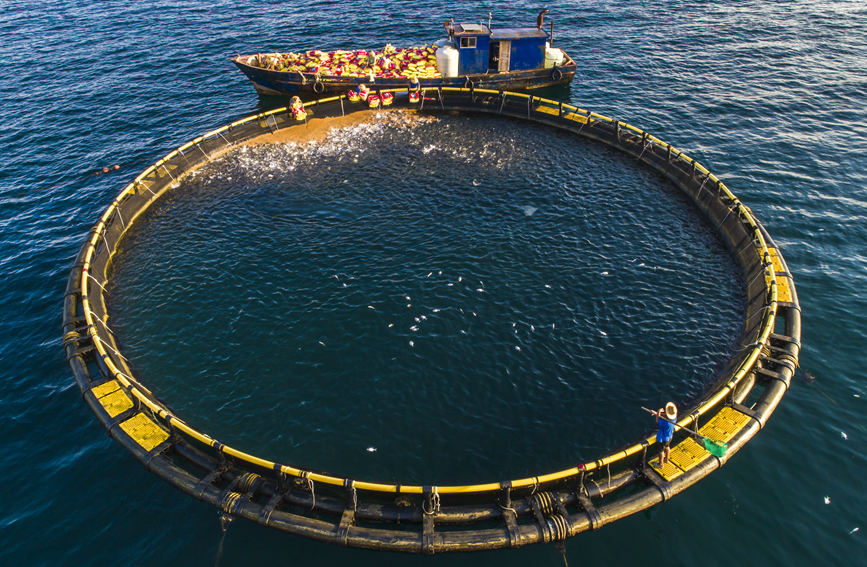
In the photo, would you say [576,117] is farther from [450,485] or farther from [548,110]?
[450,485]

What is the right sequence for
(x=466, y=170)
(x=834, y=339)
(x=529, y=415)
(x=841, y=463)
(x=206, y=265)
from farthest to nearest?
1. (x=466, y=170)
2. (x=206, y=265)
3. (x=834, y=339)
4. (x=529, y=415)
5. (x=841, y=463)

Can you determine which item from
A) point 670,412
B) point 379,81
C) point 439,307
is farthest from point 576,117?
point 670,412

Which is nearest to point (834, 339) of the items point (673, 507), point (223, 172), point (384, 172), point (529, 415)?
point (673, 507)

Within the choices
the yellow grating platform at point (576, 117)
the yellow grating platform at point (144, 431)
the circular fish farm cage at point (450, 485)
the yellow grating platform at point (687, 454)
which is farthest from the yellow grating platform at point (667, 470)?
the yellow grating platform at point (576, 117)

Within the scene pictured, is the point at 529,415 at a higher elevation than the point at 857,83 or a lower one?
lower

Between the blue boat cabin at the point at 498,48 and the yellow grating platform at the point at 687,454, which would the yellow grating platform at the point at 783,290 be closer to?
the yellow grating platform at the point at 687,454

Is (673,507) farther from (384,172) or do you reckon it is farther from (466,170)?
(384,172)
